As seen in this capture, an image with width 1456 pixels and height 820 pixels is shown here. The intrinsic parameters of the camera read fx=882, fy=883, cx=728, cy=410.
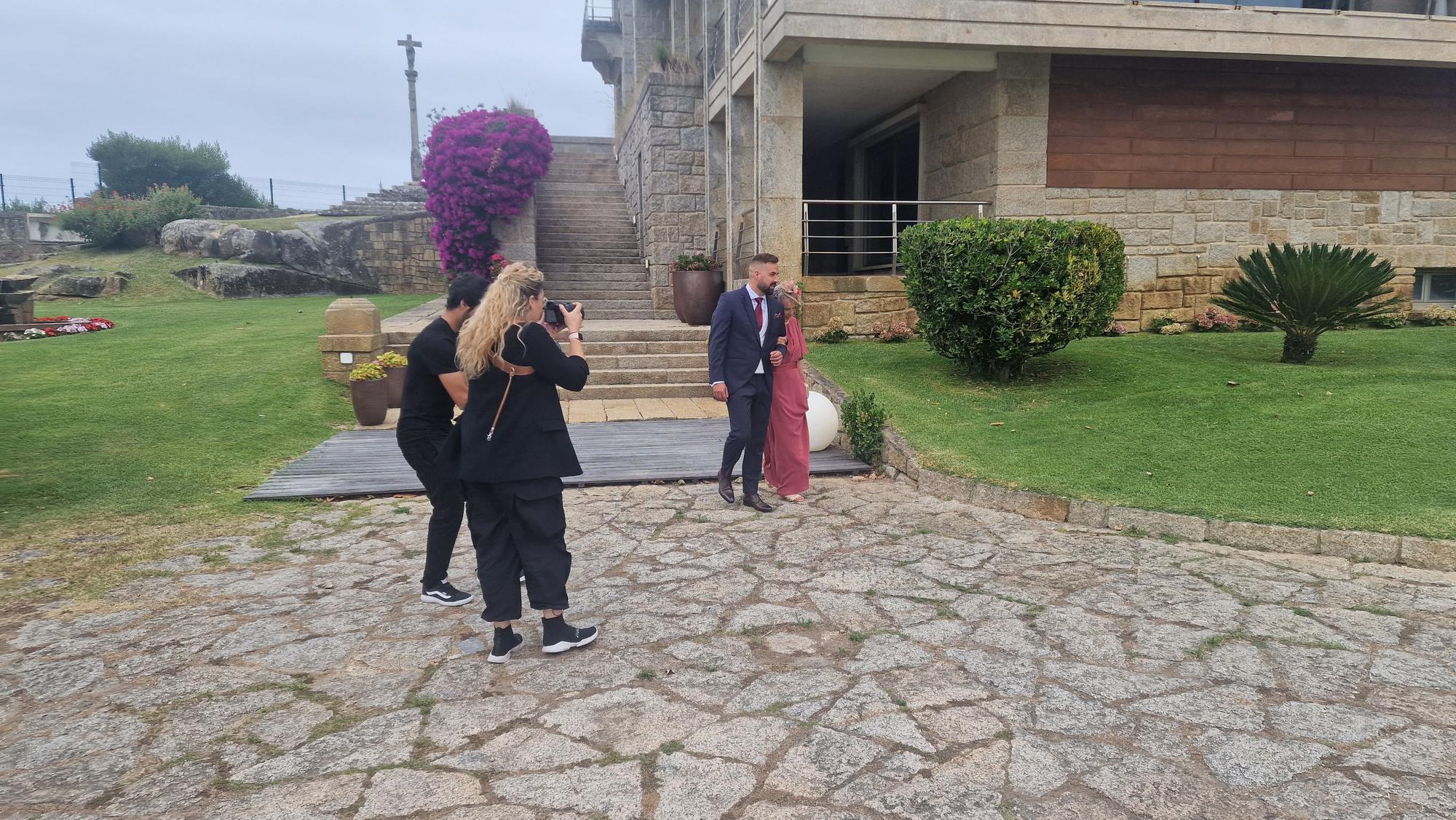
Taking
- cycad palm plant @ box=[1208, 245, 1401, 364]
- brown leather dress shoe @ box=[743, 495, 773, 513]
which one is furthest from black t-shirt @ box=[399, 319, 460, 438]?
cycad palm plant @ box=[1208, 245, 1401, 364]

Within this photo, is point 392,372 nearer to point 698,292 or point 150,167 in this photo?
point 698,292

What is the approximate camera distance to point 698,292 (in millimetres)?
13133

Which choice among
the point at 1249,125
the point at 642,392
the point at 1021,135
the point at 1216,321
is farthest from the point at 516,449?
the point at 1249,125

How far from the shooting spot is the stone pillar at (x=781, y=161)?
11789mm

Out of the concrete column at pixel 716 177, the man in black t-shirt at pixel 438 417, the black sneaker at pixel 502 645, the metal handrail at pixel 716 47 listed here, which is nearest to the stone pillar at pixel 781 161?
the metal handrail at pixel 716 47

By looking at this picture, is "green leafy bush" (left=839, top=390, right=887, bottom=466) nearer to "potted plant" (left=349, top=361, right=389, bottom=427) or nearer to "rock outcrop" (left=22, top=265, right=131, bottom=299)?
"potted plant" (left=349, top=361, right=389, bottom=427)

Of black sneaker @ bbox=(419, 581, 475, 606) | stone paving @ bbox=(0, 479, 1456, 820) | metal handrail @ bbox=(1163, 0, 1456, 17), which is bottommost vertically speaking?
stone paving @ bbox=(0, 479, 1456, 820)

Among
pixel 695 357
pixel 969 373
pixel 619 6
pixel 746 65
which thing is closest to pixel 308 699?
pixel 969 373

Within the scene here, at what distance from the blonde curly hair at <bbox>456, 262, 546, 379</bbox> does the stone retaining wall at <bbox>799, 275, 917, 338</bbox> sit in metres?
8.36

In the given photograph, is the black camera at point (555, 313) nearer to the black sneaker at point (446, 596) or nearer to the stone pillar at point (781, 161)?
the black sneaker at point (446, 596)

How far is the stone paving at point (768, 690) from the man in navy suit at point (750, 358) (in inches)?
44.7

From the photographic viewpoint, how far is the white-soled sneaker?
156 inches

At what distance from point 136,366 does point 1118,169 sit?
13.2 m

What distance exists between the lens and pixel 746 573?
499cm
